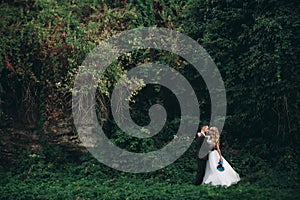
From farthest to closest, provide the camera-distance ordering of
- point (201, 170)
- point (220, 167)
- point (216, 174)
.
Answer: point (201, 170) → point (220, 167) → point (216, 174)

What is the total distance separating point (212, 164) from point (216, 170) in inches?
7.4

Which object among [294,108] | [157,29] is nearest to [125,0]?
[157,29]

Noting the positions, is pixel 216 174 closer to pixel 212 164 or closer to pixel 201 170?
pixel 212 164

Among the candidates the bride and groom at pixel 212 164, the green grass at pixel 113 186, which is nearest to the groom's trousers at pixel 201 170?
the bride and groom at pixel 212 164

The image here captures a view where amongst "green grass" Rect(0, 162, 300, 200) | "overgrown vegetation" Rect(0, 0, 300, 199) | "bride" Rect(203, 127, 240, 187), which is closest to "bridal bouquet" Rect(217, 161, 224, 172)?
"bride" Rect(203, 127, 240, 187)

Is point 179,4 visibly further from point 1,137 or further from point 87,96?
point 1,137

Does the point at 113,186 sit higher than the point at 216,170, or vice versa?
the point at 216,170

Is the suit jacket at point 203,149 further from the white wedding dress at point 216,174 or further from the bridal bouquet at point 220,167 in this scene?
the bridal bouquet at point 220,167

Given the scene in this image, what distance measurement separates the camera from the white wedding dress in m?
9.99

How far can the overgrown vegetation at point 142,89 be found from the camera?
11.4 metres

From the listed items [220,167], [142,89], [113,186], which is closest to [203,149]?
[220,167]

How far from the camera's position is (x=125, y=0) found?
14.0 meters

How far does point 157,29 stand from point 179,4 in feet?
3.78

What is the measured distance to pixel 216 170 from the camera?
10203 mm
